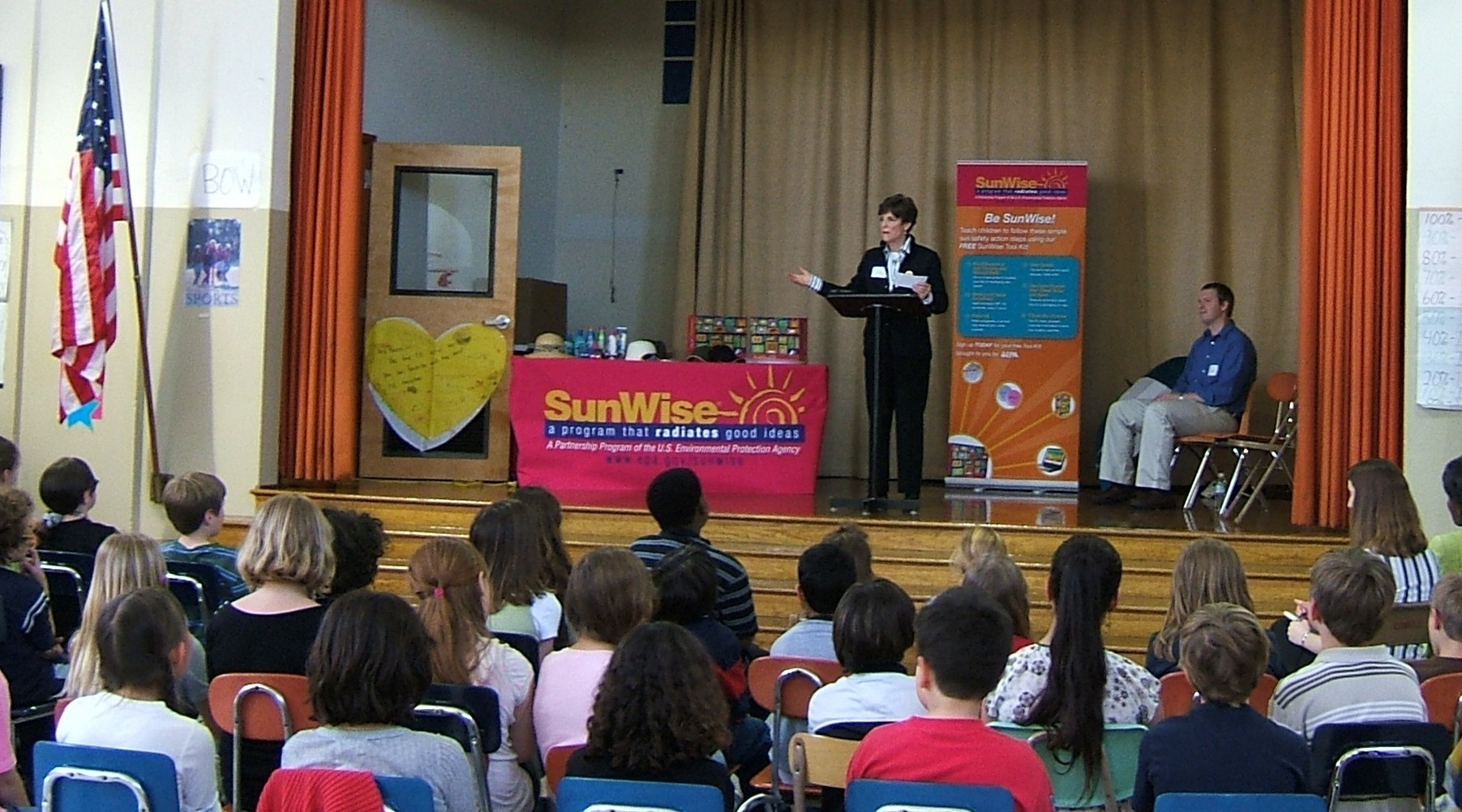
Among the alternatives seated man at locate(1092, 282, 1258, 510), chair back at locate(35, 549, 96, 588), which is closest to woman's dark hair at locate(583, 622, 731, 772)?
chair back at locate(35, 549, 96, 588)

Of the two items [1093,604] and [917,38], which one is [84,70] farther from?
[1093,604]

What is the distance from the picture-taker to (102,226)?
7.42 meters

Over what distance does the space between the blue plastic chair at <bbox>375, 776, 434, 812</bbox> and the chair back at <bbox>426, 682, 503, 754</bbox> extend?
0.57 metres

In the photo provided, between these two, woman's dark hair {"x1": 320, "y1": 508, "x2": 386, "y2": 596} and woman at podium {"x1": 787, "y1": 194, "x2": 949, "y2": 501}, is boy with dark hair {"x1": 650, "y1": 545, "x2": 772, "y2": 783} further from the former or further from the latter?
woman at podium {"x1": 787, "y1": 194, "x2": 949, "y2": 501}

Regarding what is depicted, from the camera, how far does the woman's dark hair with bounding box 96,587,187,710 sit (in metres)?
3.04

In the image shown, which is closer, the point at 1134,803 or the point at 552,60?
the point at 1134,803

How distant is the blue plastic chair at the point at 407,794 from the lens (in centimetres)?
274

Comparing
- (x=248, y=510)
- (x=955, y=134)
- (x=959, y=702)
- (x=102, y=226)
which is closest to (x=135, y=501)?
(x=248, y=510)

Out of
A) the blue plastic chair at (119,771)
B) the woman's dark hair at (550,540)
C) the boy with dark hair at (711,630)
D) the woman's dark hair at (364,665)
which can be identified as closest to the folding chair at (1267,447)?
the woman's dark hair at (550,540)

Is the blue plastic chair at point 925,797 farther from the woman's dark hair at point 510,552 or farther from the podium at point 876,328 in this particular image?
the podium at point 876,328

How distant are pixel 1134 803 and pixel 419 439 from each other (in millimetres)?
5963

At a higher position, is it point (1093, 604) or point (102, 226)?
point (102, 226)

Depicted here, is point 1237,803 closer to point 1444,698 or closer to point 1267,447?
point 1444,698

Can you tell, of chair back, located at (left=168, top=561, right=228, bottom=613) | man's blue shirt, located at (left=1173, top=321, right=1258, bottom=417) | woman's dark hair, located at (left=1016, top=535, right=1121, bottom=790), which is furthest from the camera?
man's blue shirt, located at (left=1173, top=321, right=1258, bottom=417)
